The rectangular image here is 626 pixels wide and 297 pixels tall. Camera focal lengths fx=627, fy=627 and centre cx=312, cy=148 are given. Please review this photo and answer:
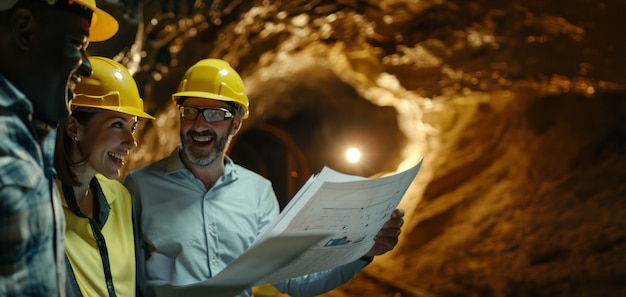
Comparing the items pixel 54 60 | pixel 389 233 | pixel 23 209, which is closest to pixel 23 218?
pixel 23 209

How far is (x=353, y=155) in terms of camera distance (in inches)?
253

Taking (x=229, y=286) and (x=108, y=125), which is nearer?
(x=229, y=286)

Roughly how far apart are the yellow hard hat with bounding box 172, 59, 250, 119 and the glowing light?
4.19 metres

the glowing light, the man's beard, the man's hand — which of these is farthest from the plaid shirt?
the glowing light

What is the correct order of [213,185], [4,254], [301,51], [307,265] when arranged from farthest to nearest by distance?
[301,51], [213,185], [307,265], [4,254]

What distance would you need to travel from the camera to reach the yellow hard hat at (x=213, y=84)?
6.70 ft

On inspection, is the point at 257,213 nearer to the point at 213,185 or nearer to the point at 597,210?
the point at 213,185

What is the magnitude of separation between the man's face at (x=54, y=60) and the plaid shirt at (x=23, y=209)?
0.03 meters

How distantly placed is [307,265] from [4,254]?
78 centimetres

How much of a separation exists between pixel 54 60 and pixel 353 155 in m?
5.55

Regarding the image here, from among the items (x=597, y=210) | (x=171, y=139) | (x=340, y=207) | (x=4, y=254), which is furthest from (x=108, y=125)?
(x=597, y=210)

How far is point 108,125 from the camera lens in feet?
5.07

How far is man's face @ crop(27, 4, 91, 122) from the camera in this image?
0.92 metres

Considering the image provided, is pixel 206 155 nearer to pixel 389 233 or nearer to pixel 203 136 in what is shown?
pixel 203 136
